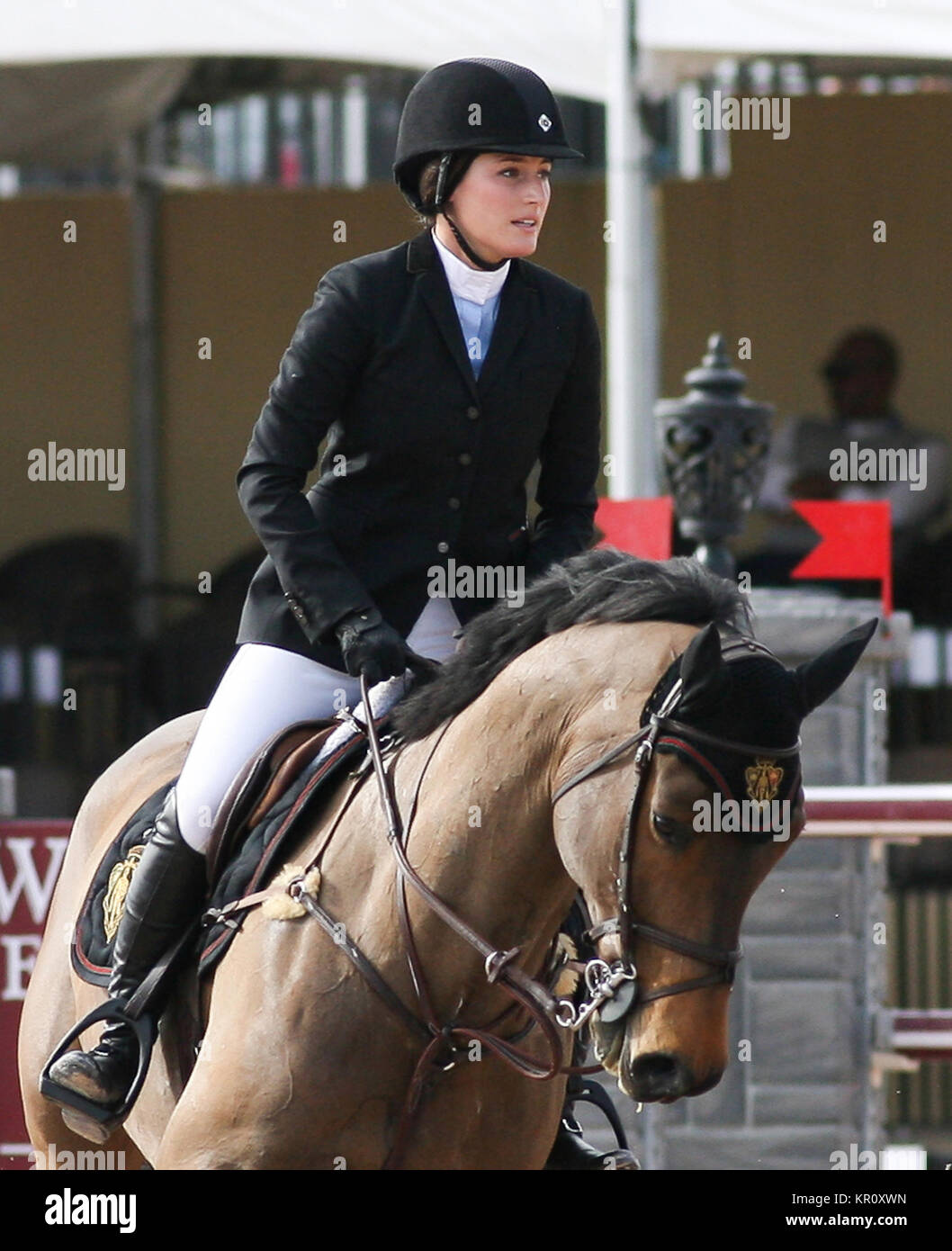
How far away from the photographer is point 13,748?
10648 millimetres

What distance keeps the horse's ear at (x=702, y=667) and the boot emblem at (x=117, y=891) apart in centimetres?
149

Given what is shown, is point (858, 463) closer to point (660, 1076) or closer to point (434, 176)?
point (434, 176)

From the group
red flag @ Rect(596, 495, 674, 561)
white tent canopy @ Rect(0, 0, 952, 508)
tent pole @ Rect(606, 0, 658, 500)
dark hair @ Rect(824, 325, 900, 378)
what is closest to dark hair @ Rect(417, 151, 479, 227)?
red flag @ Rect(596, 495, 674, 561)

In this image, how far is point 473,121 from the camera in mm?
3623

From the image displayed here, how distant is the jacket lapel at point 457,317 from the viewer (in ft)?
12.3

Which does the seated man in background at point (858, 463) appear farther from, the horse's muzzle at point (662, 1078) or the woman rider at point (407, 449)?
the horse's muzzle at point (662, 1078)

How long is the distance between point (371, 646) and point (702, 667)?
0.70 meters

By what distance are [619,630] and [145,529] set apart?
8.16m

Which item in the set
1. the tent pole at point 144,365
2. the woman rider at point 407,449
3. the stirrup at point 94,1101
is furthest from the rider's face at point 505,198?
the tent pole at point 144,365

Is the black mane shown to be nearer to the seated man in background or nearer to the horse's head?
the horse's head

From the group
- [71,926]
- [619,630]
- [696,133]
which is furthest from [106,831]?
→ [696,133]

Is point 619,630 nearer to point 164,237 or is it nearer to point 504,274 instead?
point 504,274

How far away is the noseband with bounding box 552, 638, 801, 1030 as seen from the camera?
307 cm
